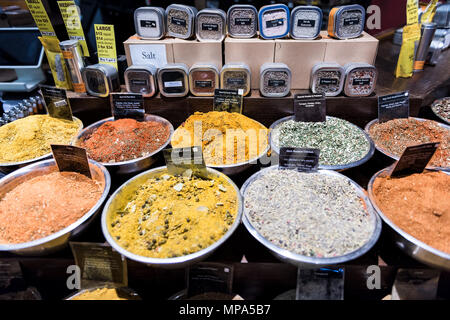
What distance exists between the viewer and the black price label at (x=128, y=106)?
166 cm

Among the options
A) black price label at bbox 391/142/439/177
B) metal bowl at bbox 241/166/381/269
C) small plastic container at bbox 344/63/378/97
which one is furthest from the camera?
small plastic container at bbox 344/63/378/97

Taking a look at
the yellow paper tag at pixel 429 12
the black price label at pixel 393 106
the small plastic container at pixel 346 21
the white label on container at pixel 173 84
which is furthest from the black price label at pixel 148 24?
the yellow paper tag at pixel 429 12

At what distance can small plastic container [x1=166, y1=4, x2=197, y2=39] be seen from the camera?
5.54 ft

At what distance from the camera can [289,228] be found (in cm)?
106

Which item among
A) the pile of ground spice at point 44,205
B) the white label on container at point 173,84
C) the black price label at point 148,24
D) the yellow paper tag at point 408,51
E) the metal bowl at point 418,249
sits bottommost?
the metal bowl at point 418,249

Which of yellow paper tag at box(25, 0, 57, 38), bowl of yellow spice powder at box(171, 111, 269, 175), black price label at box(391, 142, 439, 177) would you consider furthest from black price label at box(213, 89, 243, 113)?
yellow paper tag at box(25, 0, 57, 38)

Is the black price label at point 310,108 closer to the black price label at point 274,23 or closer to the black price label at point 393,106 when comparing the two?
the black price label at point 393,106

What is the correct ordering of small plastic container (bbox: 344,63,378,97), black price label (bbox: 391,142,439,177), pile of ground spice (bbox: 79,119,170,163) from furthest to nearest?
small plastic container (bbox: 344,63,378,97)
pile of ground spice (bbox: 79,119,170,163)
black price label (bbox: 391,142,439,177)

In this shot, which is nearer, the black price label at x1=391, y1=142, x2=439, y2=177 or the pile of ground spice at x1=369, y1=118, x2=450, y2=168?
the black price label at x1=391, y1=142, x2=439, y2=177

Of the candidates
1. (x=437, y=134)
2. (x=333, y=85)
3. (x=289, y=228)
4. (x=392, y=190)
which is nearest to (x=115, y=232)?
(x=289, y=228)

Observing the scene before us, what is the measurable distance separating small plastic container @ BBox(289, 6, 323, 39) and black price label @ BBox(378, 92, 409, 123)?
57 cm

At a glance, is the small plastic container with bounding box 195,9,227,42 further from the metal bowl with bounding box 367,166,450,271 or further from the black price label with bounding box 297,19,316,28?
the metal bowl with bounding box 367,166,450,271

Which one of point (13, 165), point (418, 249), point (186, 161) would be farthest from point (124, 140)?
point (418, 249)

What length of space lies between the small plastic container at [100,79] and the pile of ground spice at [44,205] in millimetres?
683
